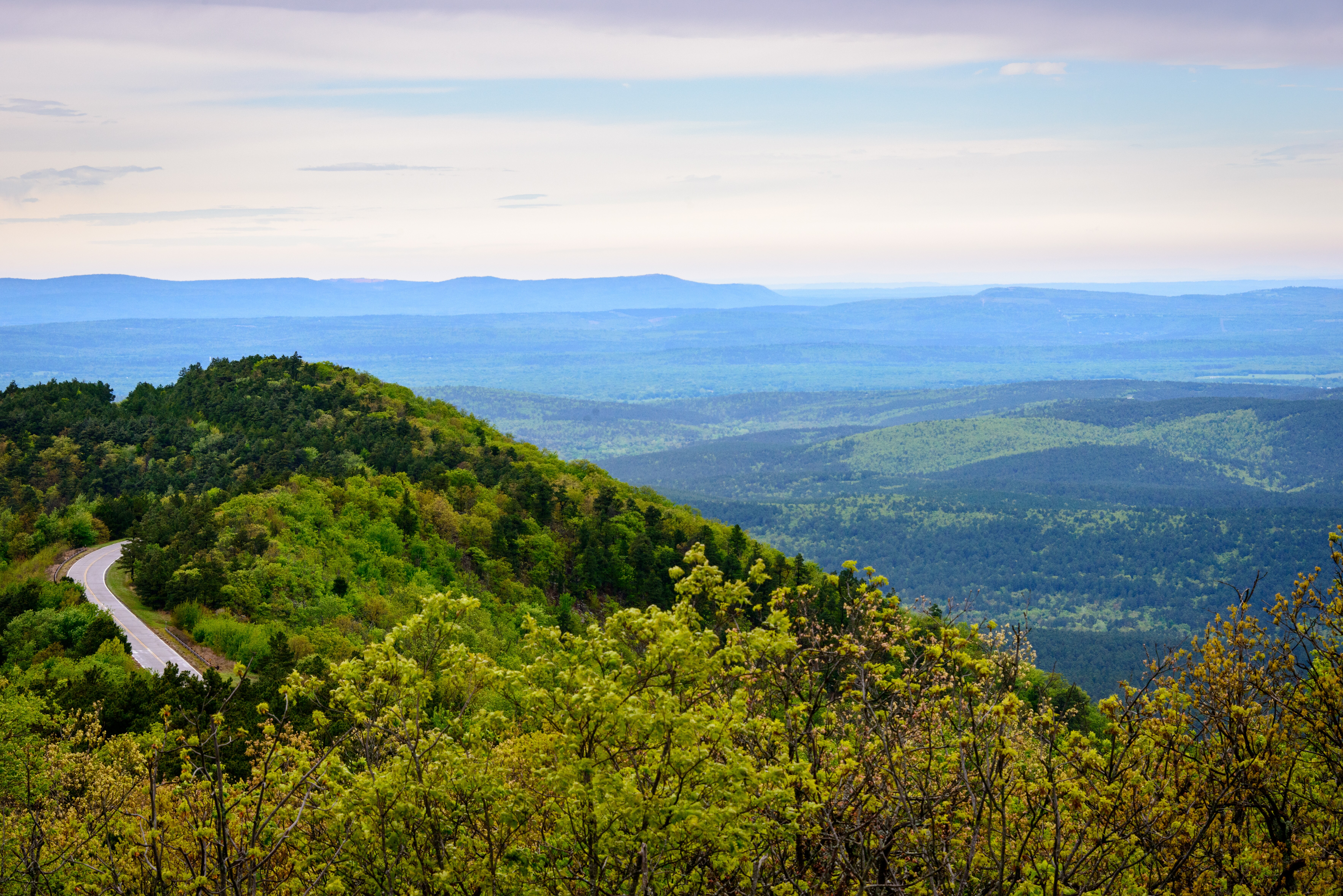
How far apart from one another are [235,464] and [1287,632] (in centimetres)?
5986

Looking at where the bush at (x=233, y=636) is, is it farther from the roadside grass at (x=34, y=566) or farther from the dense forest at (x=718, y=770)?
the dense forest at (x=718, y=770)

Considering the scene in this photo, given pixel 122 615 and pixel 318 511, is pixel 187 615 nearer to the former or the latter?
pixel 122 615

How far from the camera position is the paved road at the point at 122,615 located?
106 ft

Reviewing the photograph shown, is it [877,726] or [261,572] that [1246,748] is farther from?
[261,572]

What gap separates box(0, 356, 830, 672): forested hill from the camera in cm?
3969

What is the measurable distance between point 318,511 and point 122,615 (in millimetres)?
12767

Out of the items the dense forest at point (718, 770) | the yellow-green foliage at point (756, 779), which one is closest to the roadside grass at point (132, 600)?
the dense forest at point (718, 770)

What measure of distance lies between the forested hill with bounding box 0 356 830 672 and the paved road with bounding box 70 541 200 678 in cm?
141

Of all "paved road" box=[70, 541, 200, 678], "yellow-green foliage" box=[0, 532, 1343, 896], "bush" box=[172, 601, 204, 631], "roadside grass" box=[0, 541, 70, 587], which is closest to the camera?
"yellow-green foliage" box=[0, 532, 1343, 896]

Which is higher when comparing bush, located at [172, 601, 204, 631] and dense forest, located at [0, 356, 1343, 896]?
dense forest, located at [0, 356, 1343, 896]

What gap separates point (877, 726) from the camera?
13320mm

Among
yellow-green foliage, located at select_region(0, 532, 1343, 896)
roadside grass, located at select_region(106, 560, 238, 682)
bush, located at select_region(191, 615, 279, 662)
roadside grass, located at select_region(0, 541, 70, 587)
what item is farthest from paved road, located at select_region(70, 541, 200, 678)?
yellow-green foliage, located at select_region(0, 532, 1343, 896)

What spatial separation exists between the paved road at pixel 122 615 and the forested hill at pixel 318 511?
55.7 inches

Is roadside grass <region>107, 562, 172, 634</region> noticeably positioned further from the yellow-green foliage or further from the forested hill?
the yellow-green foliage
